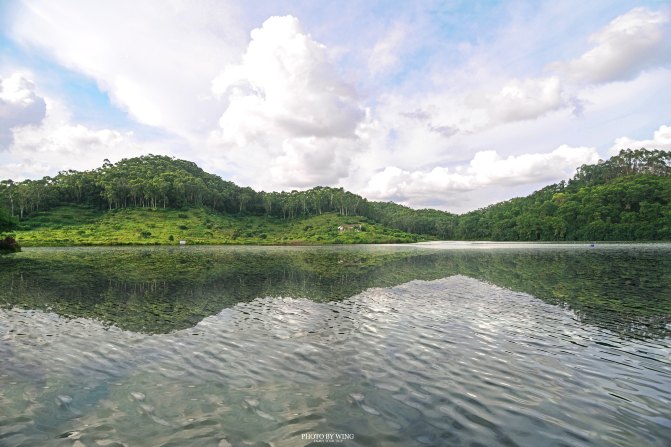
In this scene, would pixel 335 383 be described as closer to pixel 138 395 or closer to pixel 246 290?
pixel 138 395

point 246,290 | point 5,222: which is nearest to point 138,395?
point 246,290

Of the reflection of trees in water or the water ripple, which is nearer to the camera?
the water ripple

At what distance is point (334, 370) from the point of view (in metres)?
17.8

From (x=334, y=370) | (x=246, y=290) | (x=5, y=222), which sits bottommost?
(x=334, y=370)

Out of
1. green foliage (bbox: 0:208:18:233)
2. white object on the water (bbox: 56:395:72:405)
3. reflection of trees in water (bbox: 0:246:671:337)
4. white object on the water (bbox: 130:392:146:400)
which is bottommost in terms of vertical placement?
white object on the water (bbox: 130:392:146:400)

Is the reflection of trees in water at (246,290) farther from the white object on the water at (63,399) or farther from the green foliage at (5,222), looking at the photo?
the green foliage at (5,222)

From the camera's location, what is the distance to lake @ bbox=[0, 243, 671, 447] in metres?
12.1

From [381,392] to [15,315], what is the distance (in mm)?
30079

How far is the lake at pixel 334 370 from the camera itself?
12141 mm

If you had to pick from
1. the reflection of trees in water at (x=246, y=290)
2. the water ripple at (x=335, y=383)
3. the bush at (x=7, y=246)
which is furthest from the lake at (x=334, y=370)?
the bush at (x=7, y=246)

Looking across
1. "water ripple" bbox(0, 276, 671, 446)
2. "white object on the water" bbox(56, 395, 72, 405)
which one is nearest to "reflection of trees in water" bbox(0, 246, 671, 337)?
"water ripple" bbox(0, 276, 671, 446)

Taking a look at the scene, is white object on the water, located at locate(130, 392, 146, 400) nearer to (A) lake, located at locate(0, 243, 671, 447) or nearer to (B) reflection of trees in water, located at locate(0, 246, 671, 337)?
(A) lake, located at locate(0, 243, 671, 447)

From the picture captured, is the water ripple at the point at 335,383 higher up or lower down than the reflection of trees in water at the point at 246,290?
lower down

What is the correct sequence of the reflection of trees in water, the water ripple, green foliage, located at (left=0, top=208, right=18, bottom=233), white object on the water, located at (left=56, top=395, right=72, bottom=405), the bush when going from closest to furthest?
1. the water ripple
2. white object on the water, located at (left=56, top=395, right=72, bottom=405)
3. the reflection of trees in water
4. green foliage, located at (left=0, top=208, right=18, bottom=233)
5. the bush
